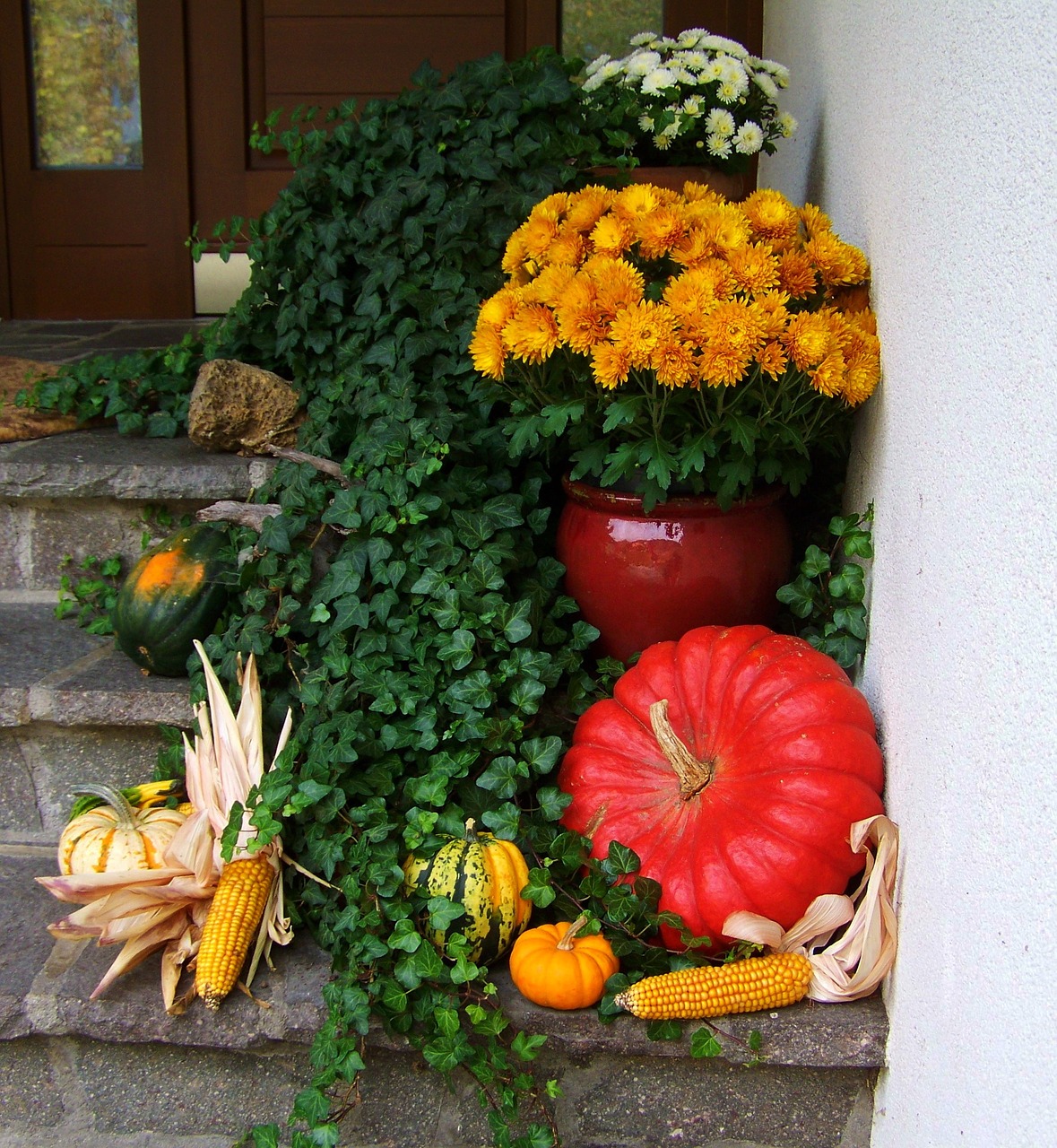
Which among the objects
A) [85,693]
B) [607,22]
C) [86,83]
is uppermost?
[607,22]

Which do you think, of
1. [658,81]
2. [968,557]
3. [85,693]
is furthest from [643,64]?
[85,693]

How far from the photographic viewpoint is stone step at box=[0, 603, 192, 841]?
6.72 ft

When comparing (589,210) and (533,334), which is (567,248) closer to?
(589,210)

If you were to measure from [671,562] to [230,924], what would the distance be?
98 centimetres

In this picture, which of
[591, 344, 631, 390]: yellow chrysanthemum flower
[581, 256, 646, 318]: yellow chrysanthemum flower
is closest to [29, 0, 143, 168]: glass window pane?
[581, 256, 646, 318]: yellow chrysanthemum flower

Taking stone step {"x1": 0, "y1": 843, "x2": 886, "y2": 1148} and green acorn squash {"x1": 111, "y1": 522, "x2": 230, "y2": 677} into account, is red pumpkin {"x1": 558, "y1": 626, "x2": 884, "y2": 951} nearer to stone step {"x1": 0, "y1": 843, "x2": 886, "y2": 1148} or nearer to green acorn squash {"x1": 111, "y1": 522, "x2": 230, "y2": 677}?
stone step {"x1": 0, "y1": 843, "x2": 886, "y2": 1148}

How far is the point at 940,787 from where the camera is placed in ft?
4.58

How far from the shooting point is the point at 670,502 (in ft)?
6.58

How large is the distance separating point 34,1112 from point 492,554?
1.18 m

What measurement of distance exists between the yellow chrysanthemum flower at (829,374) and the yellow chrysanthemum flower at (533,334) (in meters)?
0.44

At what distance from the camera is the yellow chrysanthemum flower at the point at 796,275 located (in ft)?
6.23

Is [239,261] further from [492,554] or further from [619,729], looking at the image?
[619,729]

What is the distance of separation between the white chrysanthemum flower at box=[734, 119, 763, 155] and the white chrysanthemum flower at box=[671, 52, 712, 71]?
0.58ft

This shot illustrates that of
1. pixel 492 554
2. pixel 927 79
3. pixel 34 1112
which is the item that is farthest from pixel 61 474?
pixel 927 79
